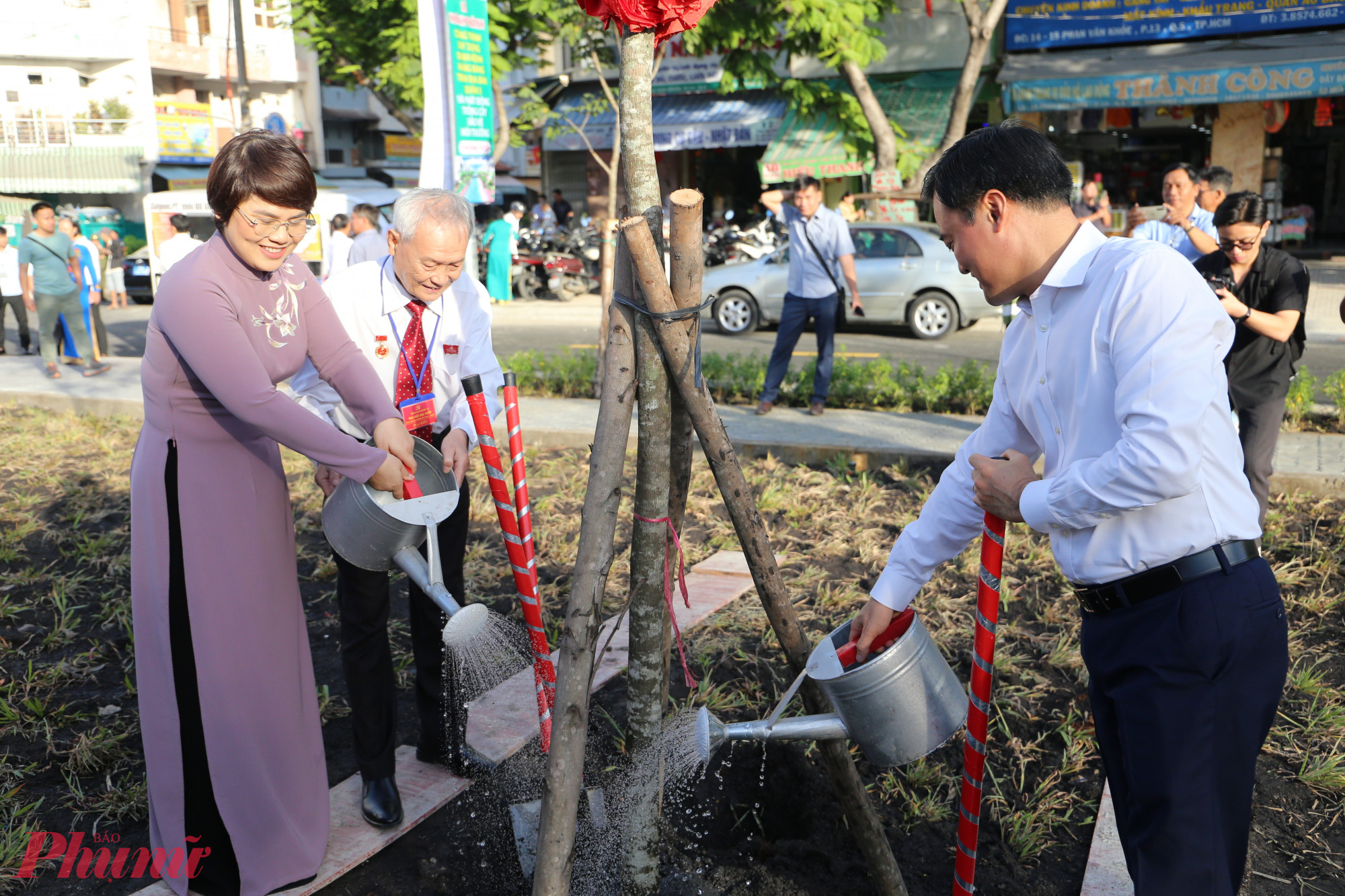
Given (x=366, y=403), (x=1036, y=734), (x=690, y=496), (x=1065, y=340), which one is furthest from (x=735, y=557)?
(x=1065, y=340)

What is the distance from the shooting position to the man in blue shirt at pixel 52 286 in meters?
10.4

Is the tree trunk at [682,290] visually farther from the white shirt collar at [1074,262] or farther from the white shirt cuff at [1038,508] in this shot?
the white shirt cuff at [1038,508]

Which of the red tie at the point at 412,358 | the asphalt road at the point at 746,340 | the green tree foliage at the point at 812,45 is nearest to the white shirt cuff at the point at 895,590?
the red tie at the point at 412,358

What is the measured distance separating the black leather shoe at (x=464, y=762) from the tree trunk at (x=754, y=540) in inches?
50.3

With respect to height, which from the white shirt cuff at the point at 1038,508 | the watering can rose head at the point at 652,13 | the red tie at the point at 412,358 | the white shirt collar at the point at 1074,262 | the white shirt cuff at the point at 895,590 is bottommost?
the white shirt cuff at the point at 895,590

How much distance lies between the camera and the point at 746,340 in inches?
523

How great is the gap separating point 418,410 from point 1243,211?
3.61m

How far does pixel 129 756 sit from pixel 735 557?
269 cm

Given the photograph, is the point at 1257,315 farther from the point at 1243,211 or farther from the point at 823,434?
the point at 823,434

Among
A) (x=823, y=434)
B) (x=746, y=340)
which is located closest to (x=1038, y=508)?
(x=823, y=434)

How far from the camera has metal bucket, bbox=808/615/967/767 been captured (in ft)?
6.70

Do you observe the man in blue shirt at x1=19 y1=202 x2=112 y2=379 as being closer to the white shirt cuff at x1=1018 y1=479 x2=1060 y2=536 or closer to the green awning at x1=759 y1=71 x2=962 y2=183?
the white shirt cuff at x1=1018 y1=479 x2=1060 y2=536

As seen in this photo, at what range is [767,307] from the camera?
45.2 feet

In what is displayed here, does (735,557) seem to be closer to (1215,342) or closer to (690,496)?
(690,496)
